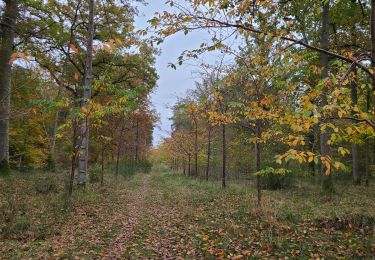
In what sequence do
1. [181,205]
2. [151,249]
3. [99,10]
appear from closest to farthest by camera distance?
[151,249] → [181,205] → [99,10]

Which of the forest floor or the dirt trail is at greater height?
the forest floor

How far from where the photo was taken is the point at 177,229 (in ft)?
23.9

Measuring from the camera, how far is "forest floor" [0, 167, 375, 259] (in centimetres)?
543

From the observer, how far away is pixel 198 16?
10.5 feet

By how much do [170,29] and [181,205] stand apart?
8.39 meters

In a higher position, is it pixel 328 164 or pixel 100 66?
pixel 100 66

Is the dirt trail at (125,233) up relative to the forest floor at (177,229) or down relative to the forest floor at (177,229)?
down

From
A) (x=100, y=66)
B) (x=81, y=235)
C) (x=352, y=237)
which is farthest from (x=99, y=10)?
(x=352, y=237)

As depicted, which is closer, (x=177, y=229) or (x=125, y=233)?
(x=125, y=233)

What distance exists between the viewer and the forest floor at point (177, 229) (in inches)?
214

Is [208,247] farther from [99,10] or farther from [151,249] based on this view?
[99,10]

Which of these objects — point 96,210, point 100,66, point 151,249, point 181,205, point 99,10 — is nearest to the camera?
point 151,249

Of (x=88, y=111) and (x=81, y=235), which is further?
(x=88, y=111)

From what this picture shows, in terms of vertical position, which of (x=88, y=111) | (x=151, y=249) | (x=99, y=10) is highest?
(x=99, y=10)
